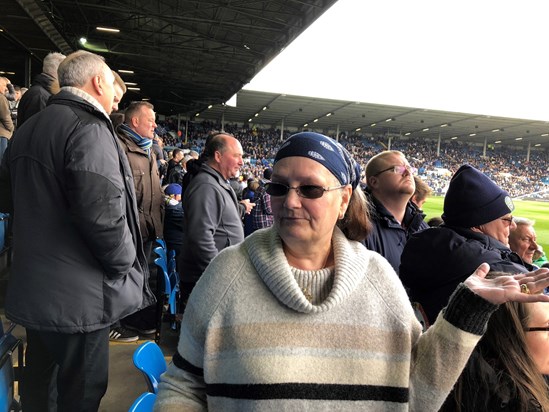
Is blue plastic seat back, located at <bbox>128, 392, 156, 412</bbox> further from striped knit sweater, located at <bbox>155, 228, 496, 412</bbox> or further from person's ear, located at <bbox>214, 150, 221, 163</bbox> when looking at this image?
person's ear, located at <bbox>214, 150, 221, 163</bbox>

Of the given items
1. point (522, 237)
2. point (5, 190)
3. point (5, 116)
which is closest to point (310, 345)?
point (5, 190)

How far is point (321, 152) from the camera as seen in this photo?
4.14 feet

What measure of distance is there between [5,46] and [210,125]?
29.2 m

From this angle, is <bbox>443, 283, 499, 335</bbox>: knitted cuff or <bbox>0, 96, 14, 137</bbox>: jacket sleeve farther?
<bbox>0, 96, 14, 137</bbox>: jacket sleeve

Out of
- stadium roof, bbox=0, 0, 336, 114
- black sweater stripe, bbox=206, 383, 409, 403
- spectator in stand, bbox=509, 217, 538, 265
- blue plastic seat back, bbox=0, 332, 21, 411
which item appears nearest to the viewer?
black sweater stripe, bbox=206, 383, 409, 403

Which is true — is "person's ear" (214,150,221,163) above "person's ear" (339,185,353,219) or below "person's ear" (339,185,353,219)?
above

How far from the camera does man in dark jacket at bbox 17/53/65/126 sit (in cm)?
376

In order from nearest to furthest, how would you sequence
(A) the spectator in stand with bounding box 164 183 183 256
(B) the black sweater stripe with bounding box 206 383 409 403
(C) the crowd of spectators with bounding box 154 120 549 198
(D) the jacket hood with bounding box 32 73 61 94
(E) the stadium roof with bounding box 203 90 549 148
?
1. (B) the black sweater stripe with bounding box 206 383 409 403
2. (D) the jacket hood with bounding box 32 73 61 94
3. (A) the spectator in stand with bounding box 164 183 183 256
4. (E) the stadium roof with bounding box 203 90 549 148
5. (C) the crowd of spectators with bounding box 154 120 549 198

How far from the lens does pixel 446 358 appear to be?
3.81ft

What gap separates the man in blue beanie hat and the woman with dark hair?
0.44 meters

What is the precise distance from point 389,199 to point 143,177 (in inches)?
Answer: 91.9

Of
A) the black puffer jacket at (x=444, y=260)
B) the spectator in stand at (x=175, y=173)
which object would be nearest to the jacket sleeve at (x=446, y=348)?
the black puffer jacket at (x=444, y=260)

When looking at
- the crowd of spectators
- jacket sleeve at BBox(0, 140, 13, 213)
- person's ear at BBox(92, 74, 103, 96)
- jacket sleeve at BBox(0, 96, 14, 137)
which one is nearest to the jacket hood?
jacket sleeve at BBox(0, 140, 13, 213)

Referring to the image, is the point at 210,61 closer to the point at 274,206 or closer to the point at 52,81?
the point at 52,81
